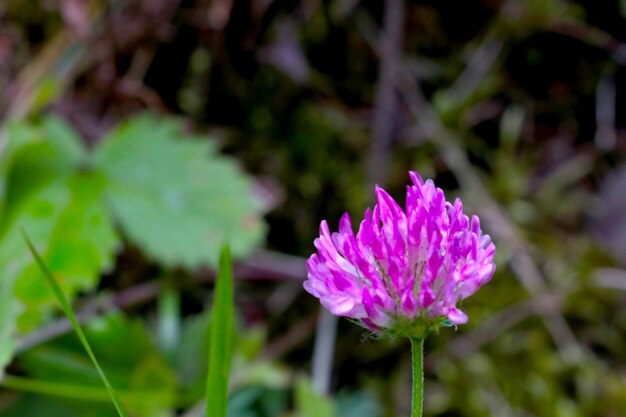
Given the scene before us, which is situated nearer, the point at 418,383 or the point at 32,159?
the point at 418,383

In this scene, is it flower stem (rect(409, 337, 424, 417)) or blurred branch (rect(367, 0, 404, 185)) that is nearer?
flower stem (rect(409, 337, 424, 417))

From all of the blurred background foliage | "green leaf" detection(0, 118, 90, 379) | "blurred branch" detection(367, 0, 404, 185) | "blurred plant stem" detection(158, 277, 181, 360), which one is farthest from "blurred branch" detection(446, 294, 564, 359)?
"green leaf" detection(0, 118, 90, 379)

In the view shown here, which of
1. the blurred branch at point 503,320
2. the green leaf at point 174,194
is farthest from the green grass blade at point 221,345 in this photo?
the blurred branch at point 503,320

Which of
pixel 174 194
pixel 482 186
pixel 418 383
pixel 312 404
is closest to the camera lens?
pixel 418 383

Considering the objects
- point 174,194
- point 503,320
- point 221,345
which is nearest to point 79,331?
point 221,345

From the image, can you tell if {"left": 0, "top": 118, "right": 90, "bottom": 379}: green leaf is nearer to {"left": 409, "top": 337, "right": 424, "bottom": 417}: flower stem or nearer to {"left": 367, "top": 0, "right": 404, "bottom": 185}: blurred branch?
{"left": 367, "top": 0, "right": 404, "bottom": 185}: blurred branch

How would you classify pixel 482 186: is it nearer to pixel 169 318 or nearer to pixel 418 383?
pixel 169 318

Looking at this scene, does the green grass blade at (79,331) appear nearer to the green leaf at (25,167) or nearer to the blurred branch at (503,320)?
the green leaf at (25,167)

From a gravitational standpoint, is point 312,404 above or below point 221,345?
above
